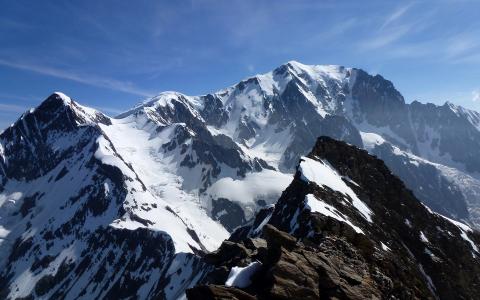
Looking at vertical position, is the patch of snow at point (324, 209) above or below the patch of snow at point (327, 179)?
below

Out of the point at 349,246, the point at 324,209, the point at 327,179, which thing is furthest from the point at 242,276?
the point at 327,179

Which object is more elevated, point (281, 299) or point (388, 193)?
point (388, 193)

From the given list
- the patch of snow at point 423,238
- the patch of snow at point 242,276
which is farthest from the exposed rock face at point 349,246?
the patch of snow at point 242,276

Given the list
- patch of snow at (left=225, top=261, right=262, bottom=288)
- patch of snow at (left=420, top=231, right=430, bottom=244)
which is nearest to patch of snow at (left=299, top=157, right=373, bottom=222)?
patch of snow at (left=420, top=231, right=430, bottom=244)

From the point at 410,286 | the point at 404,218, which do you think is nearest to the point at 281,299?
the point at 410,286

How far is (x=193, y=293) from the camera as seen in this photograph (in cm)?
3884

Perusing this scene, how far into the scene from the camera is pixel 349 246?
2080 inches

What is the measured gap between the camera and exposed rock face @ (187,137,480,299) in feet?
131

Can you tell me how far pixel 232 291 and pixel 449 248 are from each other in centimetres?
8885

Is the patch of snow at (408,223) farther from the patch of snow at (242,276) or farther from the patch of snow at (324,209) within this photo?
the patch of snow at (242,276)

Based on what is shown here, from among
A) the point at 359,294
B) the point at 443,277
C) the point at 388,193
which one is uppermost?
the point at 388,193

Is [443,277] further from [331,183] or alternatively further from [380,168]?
[380,168]

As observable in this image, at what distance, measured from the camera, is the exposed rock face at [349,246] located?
3991 centimetres

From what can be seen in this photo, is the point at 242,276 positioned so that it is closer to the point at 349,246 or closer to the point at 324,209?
the point at 349,246
